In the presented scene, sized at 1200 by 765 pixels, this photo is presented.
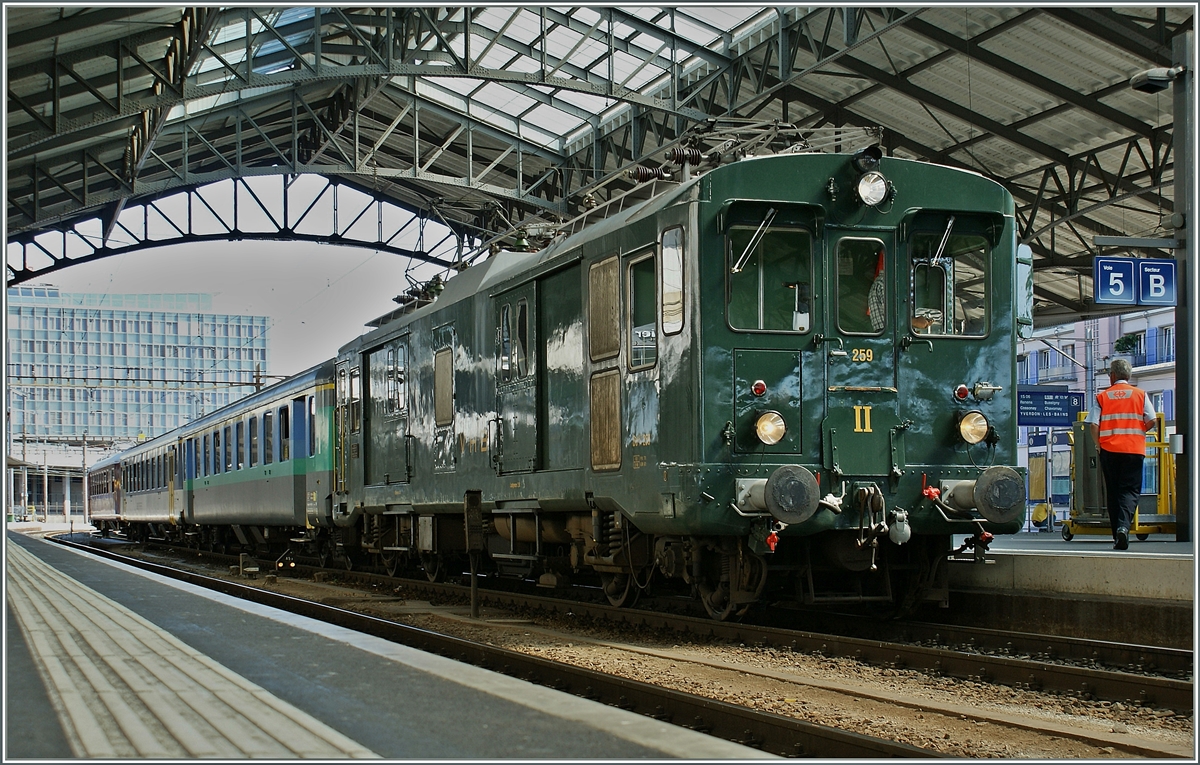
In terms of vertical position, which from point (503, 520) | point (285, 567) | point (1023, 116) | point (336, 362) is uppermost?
point (1023, 116)

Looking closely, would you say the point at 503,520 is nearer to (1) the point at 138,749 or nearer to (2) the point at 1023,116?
(1) the point at 138,749

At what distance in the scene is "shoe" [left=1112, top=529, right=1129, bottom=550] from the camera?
448 inches

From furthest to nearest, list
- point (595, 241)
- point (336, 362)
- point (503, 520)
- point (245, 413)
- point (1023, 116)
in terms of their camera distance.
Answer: point (245, 413) < point (1023, 116) < point (336, 362) < point (503, 520) < point (595, 241)

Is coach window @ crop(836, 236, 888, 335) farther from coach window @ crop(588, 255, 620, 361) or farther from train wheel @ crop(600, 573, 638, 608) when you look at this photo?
train wheel @ crop(600, 573, 638, 608)

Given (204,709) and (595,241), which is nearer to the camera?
(204,709)

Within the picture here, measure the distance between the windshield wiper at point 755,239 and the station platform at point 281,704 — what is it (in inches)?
146

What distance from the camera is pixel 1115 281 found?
37.3ft

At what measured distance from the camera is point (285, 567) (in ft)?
74.4

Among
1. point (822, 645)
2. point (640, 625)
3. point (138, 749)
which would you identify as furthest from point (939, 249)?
point (138, 749)

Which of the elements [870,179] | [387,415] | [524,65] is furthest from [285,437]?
[870,179]

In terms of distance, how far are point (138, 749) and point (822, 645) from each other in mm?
5529

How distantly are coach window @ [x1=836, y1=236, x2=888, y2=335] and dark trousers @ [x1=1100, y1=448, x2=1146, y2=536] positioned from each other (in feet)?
12.3

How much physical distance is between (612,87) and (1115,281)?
1283cm

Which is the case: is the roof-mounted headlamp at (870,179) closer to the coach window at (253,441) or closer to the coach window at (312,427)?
the coach window at (312,427)
